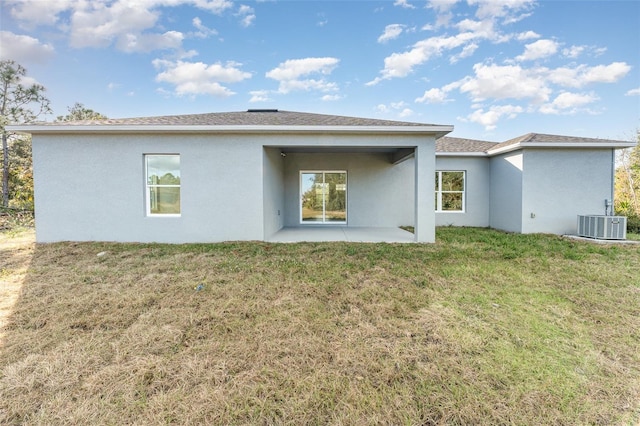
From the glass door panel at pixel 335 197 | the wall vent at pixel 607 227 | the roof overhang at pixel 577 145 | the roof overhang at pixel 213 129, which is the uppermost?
the roof overhang at pixel 213 129

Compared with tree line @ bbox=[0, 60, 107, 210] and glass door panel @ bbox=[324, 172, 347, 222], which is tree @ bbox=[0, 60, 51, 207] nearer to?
tree line @ bbox=[0, 60, 107, 210]

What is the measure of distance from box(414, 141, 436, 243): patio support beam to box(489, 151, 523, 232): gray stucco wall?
4440 millimetres

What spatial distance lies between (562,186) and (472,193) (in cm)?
304

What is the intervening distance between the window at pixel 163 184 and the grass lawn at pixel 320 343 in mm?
2788

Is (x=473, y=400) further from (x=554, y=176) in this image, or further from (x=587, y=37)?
(x=587, y=37)

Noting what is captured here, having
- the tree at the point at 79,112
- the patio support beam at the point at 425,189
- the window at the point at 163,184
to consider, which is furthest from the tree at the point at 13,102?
the patio support beam at the point at 425,189

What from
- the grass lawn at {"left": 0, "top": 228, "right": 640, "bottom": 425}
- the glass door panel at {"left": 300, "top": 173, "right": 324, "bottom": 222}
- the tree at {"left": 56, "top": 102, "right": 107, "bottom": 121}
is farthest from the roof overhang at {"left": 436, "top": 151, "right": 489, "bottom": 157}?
the tree at {"left": 56, "top": 102, "right": 107, "bottom": 121}

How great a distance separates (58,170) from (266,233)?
620cm

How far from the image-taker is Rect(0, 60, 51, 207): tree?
58.1 feet

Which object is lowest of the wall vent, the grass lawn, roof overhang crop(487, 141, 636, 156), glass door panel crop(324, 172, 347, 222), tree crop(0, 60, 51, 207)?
the grass lawn

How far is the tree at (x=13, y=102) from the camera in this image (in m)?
17.7

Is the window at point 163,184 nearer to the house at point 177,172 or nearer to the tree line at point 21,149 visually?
the house at point 177,172

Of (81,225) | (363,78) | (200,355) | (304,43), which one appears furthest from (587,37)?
(81,225)

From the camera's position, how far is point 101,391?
2297mm
